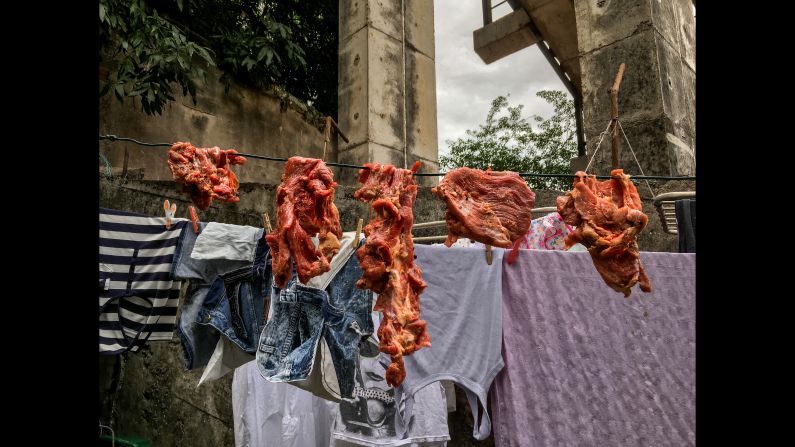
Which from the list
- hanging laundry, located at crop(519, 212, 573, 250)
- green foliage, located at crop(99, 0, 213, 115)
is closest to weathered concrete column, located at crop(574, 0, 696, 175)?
hanging laundry, located at crop(519, 212, 573, 250)

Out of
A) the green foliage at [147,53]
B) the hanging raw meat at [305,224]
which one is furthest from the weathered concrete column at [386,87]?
the hanging raw meat at [305,224]

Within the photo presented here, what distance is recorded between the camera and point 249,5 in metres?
8.68

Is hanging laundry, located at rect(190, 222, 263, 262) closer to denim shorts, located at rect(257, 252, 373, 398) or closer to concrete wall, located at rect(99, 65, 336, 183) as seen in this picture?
denim shorts, located at rect(257, 252, 373, 398)

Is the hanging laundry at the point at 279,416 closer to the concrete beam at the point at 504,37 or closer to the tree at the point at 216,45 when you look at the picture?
the tree at the point at 216,45

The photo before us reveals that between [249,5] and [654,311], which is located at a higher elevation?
[249,5]

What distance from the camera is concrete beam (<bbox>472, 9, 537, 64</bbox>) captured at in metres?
10.3

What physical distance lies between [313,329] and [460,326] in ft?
2.94

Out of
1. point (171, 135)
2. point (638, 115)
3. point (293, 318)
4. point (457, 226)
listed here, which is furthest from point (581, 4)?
point (171, 135)

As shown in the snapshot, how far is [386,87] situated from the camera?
25.0 feet

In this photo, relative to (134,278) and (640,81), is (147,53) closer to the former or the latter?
(134,278)

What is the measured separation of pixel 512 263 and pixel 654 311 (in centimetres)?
88

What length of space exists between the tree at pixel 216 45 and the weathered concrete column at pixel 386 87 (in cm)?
97

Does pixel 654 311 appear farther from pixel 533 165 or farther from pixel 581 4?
pixel 533 165

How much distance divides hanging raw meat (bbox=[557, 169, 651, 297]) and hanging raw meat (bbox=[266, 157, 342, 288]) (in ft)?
3.84
